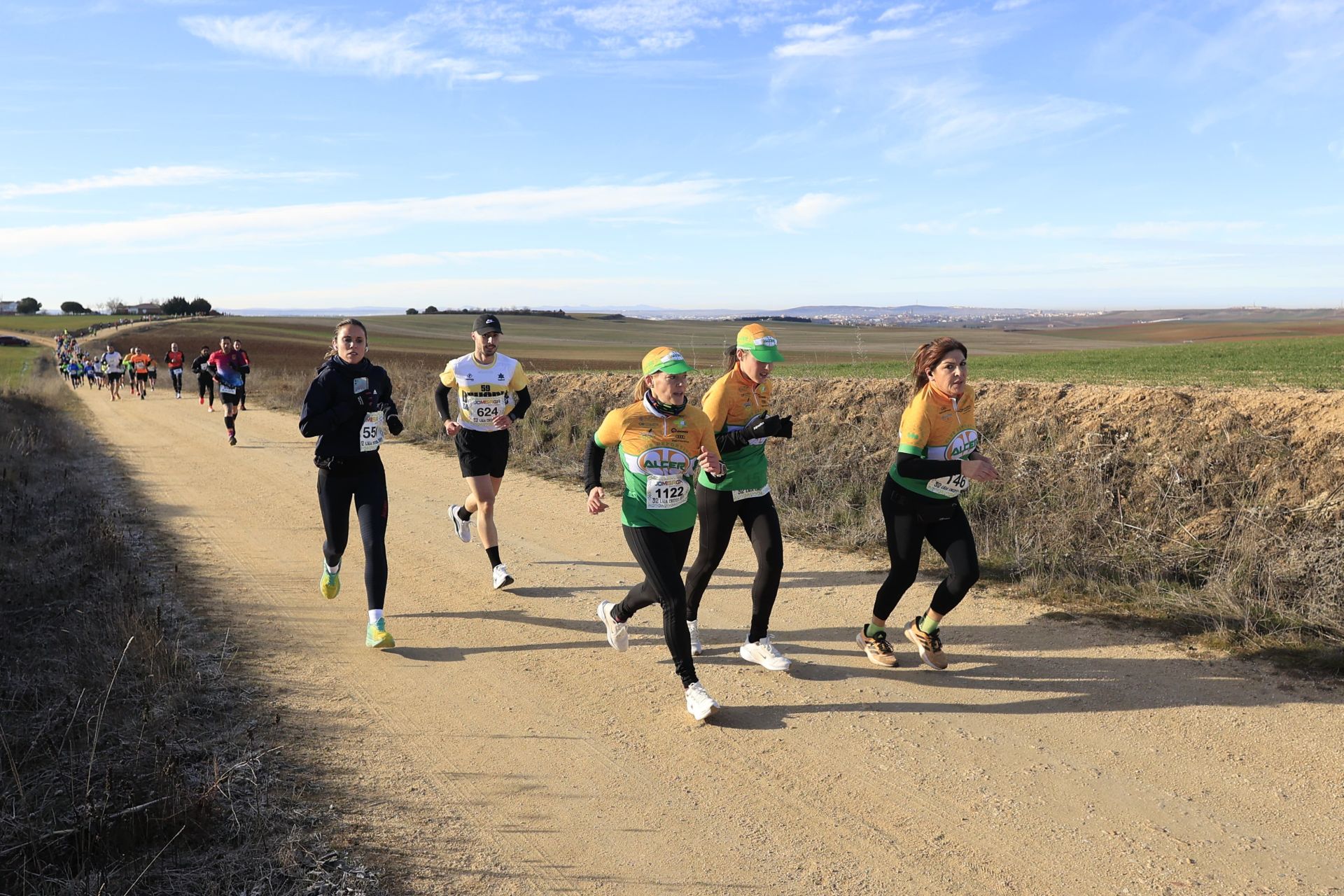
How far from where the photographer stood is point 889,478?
18.6 feet

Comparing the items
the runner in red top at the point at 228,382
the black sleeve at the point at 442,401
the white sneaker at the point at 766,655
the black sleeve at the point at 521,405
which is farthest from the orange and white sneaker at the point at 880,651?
the runner in red top at the point at 228,382

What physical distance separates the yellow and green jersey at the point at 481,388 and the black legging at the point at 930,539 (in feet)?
11.5

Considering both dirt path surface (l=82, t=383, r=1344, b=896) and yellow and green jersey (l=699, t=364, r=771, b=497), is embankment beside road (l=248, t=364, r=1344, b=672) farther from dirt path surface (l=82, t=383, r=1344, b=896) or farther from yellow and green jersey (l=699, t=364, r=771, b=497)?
yellow and green jersey (l=699, t=364, r=771, b=497)

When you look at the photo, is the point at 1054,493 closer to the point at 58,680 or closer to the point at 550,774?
the point at 550,774

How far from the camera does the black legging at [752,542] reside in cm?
550

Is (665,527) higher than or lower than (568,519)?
higher

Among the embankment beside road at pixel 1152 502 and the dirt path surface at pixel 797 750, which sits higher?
the embankment beside road at pixel 1152 502

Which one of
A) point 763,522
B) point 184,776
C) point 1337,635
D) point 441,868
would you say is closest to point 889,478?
point 763,522

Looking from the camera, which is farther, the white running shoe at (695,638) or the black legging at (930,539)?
the white running shoe at (695,638)

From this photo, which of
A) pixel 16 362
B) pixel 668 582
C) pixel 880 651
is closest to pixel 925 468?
pixel 880 651

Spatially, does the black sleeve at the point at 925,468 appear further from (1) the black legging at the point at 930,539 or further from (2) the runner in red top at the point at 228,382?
(2) the runner in red top at the point at 228,382

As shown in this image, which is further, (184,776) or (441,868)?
(184,776)

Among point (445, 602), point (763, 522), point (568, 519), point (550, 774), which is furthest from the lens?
point (568, 519)

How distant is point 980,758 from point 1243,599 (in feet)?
9.98
